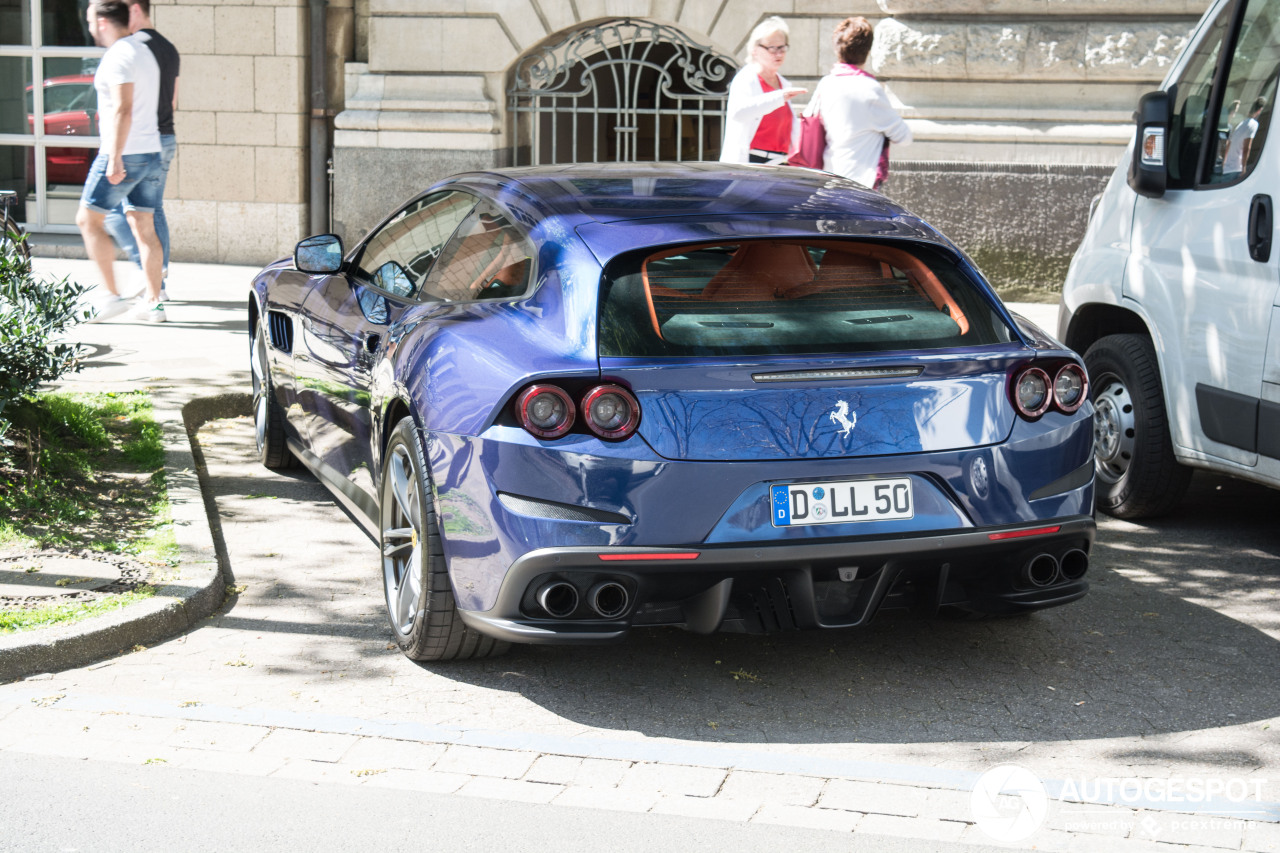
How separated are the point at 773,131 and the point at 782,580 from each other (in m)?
4.98

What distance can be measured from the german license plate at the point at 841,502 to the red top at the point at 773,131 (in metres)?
4.84

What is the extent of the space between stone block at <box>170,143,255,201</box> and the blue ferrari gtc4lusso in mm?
9755

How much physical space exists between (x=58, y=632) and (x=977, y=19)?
31.3 feet

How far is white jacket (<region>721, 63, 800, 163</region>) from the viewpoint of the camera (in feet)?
28.0

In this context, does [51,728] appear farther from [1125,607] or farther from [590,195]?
[1125,607]

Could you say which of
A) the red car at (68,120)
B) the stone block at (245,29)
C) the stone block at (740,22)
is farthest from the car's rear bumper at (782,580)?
the red car at (68,120)

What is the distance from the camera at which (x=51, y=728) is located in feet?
13.8

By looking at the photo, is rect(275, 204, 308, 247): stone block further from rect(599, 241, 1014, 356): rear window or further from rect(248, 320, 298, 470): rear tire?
rect(599, 241, 1014, 356): rear window

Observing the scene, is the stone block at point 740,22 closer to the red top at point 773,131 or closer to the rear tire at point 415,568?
the red top at point 773,131

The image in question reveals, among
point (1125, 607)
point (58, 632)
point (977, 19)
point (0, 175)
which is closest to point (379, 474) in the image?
point (58, 632)

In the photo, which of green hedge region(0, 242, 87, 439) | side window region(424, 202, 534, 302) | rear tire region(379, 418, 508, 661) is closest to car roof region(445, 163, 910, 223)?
side window region(424, 202, 534, 302)

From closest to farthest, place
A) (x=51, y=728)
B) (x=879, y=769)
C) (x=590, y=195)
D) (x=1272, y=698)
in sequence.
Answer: (x=879, y=769)
(x=51, y=728)
(x=1272, y=698)
(x=590, y=195)

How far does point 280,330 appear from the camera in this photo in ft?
21.8

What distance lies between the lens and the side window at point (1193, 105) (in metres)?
6.05
